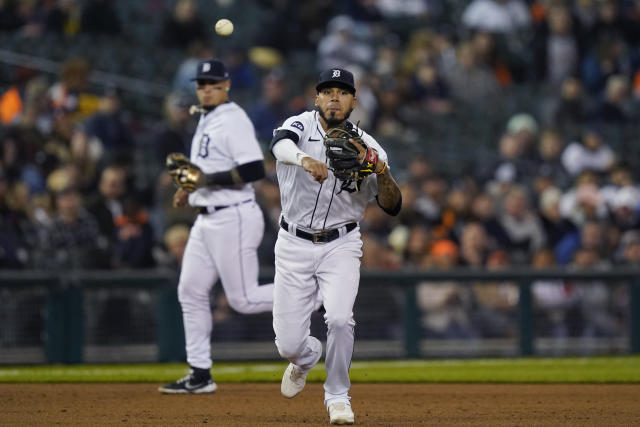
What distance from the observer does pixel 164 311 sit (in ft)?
35.2

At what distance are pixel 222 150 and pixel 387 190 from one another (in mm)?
2059

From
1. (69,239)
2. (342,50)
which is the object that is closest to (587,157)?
(342,50)

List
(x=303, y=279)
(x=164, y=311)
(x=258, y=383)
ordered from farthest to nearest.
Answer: (x=164, y=311) < (x=258, y=383) < (x=303, y=279)

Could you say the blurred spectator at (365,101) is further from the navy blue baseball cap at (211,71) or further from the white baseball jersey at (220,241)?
the white baseball jersey at (220,241)

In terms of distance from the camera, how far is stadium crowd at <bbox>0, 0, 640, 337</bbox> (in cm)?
1116

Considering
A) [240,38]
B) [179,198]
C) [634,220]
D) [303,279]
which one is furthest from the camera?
[240,38]

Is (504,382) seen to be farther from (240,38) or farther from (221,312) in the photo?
(240,38)

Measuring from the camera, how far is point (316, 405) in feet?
23.2

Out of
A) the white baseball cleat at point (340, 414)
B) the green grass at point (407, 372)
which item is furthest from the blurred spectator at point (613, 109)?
the white baseball cleat at point (340, 414)

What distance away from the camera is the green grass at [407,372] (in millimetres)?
9000

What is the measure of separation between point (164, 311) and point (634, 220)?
5.30 meters

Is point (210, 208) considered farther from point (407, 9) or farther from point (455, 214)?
point (407, 9)

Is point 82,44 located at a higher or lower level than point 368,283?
higher

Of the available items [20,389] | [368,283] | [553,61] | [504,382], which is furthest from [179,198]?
[553,61]
